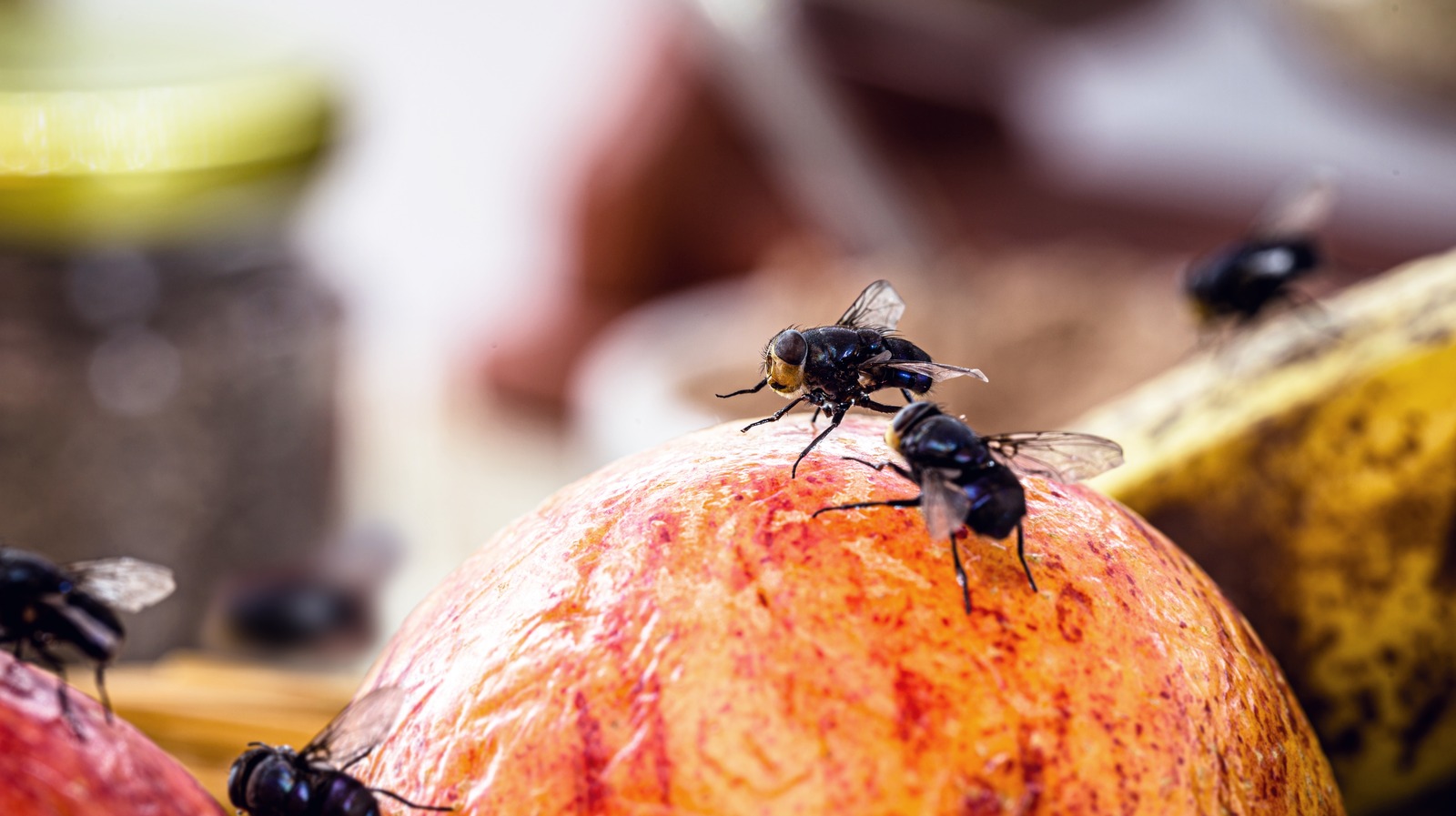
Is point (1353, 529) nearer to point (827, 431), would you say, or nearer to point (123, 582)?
point (827, 431)

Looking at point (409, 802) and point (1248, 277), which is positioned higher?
point (1248, 277)

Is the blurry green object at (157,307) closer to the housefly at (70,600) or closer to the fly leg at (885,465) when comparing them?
the housefly at (70,600)

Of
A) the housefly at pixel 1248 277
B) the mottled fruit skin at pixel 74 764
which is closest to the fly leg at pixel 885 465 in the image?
the mottled fruit skin at pixel 74 764

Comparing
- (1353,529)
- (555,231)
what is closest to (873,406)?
(1353,529)

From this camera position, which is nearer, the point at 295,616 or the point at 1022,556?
the point at 1022,556

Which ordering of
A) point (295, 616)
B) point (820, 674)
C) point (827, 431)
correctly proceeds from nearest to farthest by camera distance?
point (820, 674)
point (827, 431)
point (295, 616)
